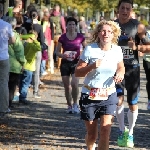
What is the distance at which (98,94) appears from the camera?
6602 mm

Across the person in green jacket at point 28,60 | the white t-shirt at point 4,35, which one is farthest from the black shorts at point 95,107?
the person in green jacket at point 28,60

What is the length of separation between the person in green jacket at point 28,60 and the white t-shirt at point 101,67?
222 inches

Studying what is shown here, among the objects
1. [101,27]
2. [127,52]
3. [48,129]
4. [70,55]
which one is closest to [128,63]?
[127,52]

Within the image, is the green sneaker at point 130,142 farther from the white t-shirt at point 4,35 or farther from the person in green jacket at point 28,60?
the person in green jacket at point 28,60

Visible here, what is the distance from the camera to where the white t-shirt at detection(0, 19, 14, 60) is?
980 cm

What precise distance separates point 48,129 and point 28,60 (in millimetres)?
3209

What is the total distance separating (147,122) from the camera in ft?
34.6

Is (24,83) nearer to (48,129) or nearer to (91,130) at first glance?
(48,129)

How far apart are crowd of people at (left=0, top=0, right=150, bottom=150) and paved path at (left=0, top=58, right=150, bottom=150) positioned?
32 cm

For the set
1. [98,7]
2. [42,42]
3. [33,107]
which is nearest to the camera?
[33,107]

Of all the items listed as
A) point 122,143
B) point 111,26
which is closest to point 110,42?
point 111,26

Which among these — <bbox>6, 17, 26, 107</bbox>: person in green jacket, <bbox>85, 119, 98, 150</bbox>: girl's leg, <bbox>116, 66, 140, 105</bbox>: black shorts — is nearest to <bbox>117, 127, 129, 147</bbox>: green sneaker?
<bbox>116, 66, 140, 105</bbox>: black shorts

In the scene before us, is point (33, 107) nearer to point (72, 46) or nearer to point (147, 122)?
point (72, 46)

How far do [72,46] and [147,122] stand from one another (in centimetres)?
200
